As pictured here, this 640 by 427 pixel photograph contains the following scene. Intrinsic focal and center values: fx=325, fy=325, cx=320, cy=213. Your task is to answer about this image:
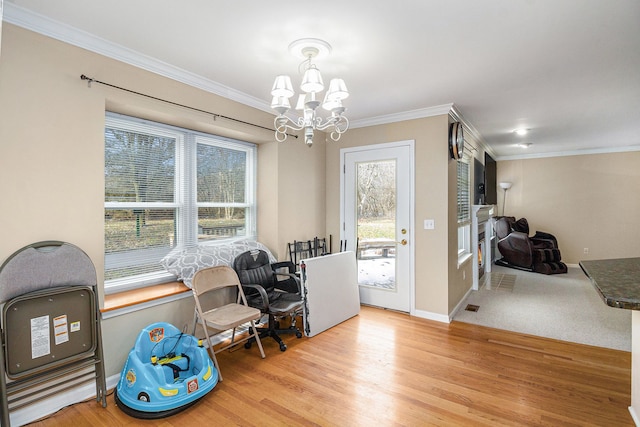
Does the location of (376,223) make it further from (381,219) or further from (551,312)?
(551,312)

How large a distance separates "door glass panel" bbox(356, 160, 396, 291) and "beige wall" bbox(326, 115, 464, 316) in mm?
324

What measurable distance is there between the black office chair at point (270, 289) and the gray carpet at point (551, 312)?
198 centimetres

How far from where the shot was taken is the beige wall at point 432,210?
3.74 metres

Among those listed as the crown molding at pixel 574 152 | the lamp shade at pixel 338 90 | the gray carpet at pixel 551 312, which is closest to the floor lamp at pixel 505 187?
the crown molding at pixel 574 152

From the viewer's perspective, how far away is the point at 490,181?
6.97 metres

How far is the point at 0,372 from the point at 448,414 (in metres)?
2.61

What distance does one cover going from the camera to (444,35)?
2.17 metres

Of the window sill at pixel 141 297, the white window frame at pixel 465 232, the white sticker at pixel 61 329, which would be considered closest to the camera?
the white sticker at pixel 61 329

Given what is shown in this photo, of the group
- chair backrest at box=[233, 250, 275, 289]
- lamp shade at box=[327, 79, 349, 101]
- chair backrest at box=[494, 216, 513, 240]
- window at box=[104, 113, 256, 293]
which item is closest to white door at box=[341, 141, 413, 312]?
chair backrest at box=[233, 250, 275, 289]

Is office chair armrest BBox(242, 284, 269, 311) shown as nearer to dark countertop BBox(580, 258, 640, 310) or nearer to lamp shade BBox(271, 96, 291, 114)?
lamp shade BBox(271, 96, 291, 114)

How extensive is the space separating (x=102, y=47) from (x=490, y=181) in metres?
7.00

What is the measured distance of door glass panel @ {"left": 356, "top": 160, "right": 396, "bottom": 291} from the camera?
4137 millimetres

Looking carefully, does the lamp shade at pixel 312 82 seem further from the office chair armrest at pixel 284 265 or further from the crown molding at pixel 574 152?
the crown molding at pixel 574 152

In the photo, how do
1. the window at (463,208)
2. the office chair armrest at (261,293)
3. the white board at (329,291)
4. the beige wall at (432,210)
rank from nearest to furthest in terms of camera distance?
1. the office chair armrest at (261,293)
2. the white board at (329,291)
3. the beige wall at (432,210)
4. the window at (463,208)
